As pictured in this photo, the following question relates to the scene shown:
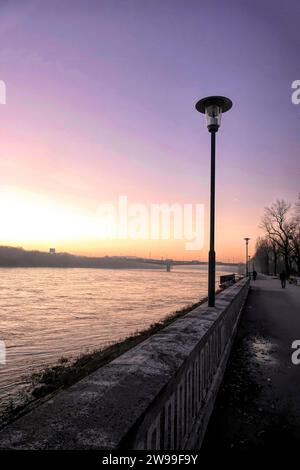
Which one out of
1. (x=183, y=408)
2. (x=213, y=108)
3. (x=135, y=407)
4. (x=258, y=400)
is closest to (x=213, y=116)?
(x=213, y=108)

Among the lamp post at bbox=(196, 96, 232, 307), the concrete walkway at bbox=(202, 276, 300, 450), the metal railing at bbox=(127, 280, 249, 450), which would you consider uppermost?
the lamp post at bbox=(196, 96, 232, 307)

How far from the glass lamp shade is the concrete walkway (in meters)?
Result: 5.76

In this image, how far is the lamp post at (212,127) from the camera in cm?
820

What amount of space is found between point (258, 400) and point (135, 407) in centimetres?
333

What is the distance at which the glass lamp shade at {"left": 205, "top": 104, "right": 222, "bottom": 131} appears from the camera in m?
8.28

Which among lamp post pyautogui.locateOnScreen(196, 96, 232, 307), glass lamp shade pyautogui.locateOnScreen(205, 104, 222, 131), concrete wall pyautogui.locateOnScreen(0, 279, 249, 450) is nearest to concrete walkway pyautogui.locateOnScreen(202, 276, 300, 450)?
concrete wall pyautogui.locateOnScreen(0, 279, 249, 450)

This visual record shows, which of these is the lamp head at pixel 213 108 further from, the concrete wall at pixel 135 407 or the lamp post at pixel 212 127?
the concrete wall at pixel 135 407

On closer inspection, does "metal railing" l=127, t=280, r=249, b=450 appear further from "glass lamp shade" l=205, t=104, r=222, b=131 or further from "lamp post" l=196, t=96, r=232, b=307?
"glass lamp shade" l=205, t=104, r=222, b=131

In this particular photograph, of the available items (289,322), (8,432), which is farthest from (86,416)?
(289,322)

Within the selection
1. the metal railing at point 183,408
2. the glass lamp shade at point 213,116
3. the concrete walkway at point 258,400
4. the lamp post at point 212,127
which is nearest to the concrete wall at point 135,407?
the metal railing at point 183,408

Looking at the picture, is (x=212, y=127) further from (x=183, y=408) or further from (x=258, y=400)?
(x=183, y=408)

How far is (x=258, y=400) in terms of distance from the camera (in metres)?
4.80

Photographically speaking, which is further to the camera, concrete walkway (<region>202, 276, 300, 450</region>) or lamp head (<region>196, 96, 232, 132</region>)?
lamp head (<region>196, 96, 232, 132</region>)
